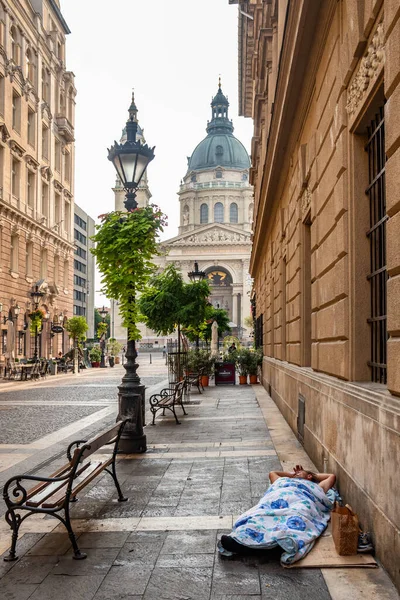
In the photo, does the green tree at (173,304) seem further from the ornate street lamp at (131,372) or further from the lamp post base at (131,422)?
the lamp post base at (131,422)

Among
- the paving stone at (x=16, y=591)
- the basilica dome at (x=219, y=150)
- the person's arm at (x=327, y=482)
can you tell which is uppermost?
the basilica dome at (x=219, y=150)

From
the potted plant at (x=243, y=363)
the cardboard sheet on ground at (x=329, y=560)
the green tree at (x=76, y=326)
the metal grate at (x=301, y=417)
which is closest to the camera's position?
the cardboard sheet on ground at (x=329, y=560)

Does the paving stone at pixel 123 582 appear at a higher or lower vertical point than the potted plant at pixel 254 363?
lower

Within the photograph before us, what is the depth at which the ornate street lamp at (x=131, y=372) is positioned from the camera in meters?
9.07

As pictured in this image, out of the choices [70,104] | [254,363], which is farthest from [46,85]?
[254,363]

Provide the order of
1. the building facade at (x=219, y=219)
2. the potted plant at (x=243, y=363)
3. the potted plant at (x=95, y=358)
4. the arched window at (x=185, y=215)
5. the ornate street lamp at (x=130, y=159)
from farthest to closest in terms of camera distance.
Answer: the arched window at (x=185, y=215)
the building facade at (x=219, y=219)
the potted plant at (x=95, y=358)
the potted plant at (x=243, y=363)
the ornate street lamp at (x=130, y=159)

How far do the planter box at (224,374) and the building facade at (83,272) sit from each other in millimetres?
67274

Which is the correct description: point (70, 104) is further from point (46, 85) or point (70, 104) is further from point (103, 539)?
point (103, 539)

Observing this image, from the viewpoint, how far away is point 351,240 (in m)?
5.71

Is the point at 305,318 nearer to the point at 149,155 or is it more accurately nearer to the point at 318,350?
the point at 318,350

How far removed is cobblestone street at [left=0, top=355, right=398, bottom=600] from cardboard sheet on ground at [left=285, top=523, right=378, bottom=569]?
0.26ft

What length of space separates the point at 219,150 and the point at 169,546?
113 m

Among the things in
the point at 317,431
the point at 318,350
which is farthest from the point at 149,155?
the point at 317,431

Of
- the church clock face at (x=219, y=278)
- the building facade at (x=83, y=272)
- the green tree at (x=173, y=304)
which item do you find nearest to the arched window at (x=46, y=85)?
the green tree at (x=173, y=304)
